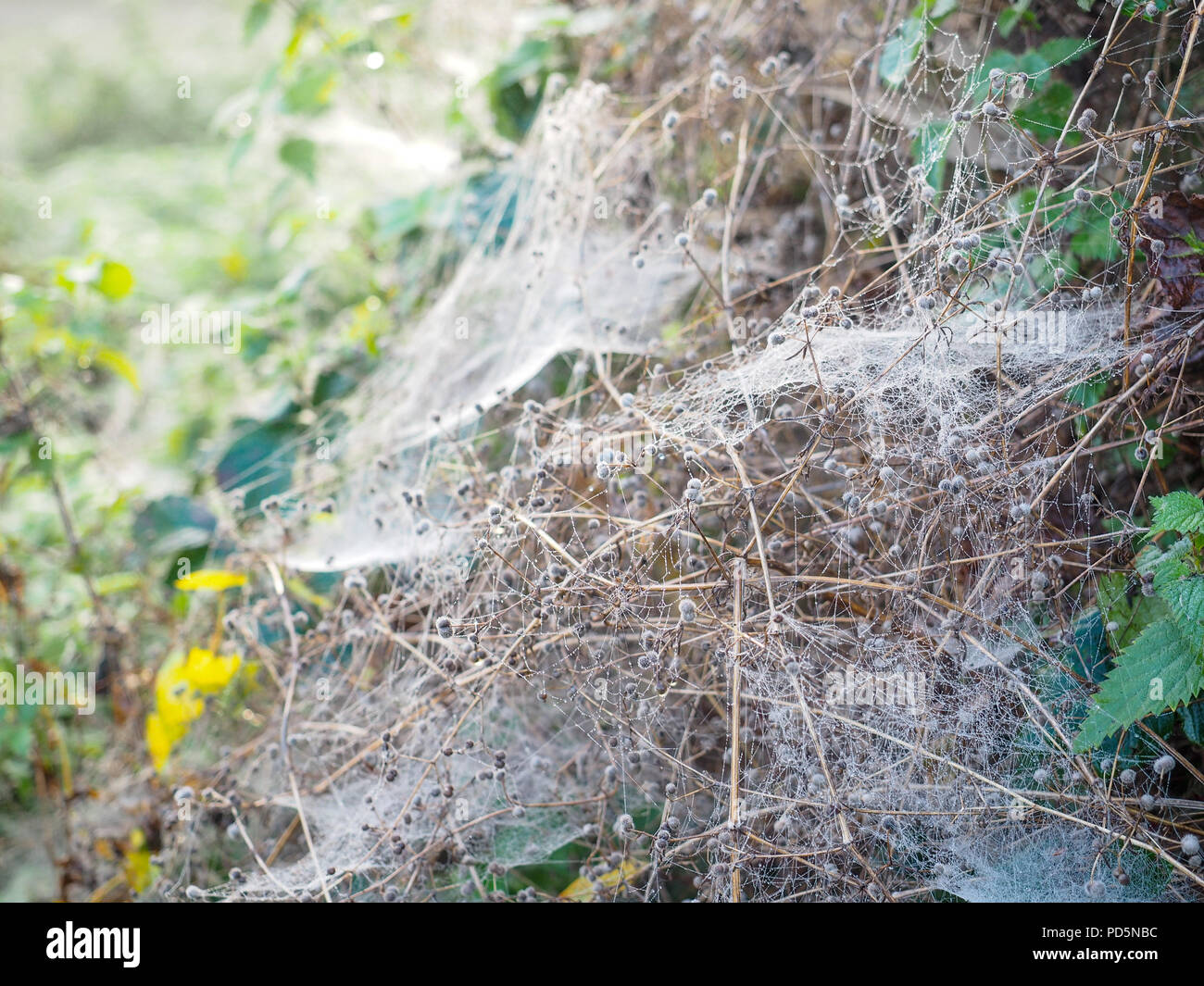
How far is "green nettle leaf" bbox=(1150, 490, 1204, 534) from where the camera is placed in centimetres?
132

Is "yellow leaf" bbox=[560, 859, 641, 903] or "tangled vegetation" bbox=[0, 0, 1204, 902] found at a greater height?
"tangled vegetation" bbox=[0, 0, 1204, 902]

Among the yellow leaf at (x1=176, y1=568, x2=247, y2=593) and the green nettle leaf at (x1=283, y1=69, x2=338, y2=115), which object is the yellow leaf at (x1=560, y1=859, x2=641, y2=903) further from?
the green nettle leaf at (x1=283, y1=69, x2=338, y2=115)

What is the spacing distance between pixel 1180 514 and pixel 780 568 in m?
0.65

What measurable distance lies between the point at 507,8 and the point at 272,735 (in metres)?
2.82

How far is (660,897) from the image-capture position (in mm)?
1640

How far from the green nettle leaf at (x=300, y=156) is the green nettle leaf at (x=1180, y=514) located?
8.55ft

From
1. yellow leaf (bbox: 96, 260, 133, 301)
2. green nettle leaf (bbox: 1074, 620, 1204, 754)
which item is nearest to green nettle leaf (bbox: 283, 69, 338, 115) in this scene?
yellow leaf (bbox: 96, 260, 133, 301)

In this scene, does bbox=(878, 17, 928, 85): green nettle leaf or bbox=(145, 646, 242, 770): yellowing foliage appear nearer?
bbox=(878, 17, 928, 85): green nettle leaf

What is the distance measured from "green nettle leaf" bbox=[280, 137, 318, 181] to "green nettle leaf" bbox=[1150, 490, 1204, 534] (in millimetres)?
2605

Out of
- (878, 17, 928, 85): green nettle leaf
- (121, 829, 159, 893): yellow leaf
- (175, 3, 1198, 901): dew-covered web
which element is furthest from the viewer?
(121, 829, 159, 893): yellow leaf

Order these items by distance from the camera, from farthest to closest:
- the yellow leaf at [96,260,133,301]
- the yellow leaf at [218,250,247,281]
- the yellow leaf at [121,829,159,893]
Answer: the yellow leaf at [218,250,247,281]
the yellow leaf at [96,260,133,301]
the yellow leaf at [121,829,159,893]
